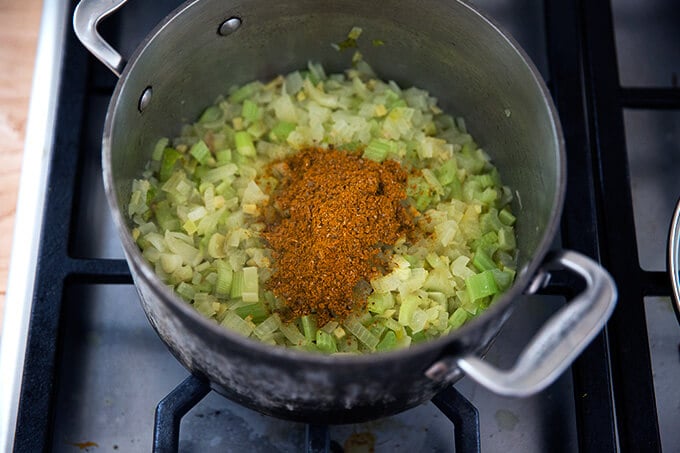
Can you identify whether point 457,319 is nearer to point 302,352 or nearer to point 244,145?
point 302,352

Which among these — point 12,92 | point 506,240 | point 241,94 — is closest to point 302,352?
point 506,240

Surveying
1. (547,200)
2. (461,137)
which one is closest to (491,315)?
(547,200)

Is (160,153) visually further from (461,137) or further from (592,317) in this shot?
(592,317)

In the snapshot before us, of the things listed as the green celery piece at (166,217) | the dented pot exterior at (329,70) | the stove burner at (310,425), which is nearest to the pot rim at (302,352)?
the dented pot exterior at (329,70)

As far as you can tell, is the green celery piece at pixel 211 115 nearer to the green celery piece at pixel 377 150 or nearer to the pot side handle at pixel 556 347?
the green celery piece at pixel 377 150

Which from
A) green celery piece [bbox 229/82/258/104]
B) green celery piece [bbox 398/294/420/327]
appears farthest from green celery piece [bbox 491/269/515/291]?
green celery piece [bbox 229/82/258/104]
